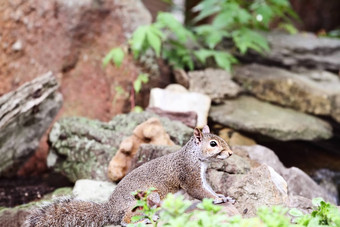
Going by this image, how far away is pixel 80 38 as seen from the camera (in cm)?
638

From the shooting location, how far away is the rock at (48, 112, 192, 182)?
184 inches

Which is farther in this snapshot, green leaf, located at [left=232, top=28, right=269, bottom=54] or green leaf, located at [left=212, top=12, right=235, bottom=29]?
green leaf, located at [left=212, top=12, right=235, bottom=29]

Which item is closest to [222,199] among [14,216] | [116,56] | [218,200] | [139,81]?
[218,200]

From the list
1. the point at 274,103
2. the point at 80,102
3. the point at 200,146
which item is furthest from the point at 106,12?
the point at 200,146

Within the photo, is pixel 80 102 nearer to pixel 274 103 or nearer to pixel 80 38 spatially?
pixel 80 38

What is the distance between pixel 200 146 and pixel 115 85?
340 centimetres

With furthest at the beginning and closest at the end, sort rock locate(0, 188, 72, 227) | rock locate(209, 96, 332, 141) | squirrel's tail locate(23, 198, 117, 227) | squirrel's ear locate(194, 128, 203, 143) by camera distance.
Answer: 1. rock locate(209, 96, 332, 141)
2. rock locate(0, 188, 72, 227)
3. squirrel's ear locate(194, 128, 203, 143)
4. squirrel's tail locate(23, 198, 117, 227)

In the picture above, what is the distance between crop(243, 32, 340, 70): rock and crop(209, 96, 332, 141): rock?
1.11 meters

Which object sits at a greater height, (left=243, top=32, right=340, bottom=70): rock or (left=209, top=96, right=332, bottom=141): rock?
(left=243, top=32, right=340, bottom=70): rock

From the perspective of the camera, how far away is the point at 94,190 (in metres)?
4.08

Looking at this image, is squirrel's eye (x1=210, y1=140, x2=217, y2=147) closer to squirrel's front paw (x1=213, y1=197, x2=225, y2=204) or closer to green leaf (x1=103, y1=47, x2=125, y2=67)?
squirrel's front paw (x1=213, y1=197, x2=225, y2=204)

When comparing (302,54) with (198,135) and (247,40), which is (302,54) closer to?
(247,40)

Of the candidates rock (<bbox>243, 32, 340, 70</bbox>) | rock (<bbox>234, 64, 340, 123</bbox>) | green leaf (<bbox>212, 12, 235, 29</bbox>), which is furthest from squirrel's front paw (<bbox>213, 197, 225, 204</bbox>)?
rock (<bbox>243, 32, 340, 70</bbox>)

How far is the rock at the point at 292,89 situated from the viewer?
21.4ft
